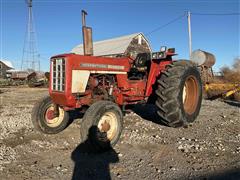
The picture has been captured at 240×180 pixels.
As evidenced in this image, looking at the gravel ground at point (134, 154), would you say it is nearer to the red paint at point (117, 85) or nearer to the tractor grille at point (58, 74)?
the red paint at point (117, 85)

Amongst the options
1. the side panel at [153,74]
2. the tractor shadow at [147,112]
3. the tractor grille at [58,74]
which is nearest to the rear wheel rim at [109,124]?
the tractor grille at [58,74]

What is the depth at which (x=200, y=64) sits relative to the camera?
1764 cm

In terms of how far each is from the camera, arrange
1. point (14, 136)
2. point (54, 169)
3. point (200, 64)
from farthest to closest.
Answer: point (200, 64) < point (14, 136) < point (54, 169)

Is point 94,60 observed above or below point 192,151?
above

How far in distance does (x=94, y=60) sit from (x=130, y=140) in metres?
1.96

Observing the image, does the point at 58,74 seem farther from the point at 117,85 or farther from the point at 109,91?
the point at 117,85

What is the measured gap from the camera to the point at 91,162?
4641 mm

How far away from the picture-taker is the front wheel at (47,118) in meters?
6.26

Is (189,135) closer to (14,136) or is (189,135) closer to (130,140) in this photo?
(130,140)

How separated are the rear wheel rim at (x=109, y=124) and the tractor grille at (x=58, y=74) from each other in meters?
1.13

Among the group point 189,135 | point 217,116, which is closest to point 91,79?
point 189,135

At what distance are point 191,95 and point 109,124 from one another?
308 centimetres

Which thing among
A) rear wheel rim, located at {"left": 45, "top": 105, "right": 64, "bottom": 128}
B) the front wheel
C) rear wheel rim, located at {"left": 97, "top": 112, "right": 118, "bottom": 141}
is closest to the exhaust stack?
the front wheel

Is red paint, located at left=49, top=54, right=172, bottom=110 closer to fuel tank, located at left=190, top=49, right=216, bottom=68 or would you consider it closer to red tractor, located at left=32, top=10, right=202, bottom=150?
red tractor, located at left=32, top=10, right=202, bottom=150
